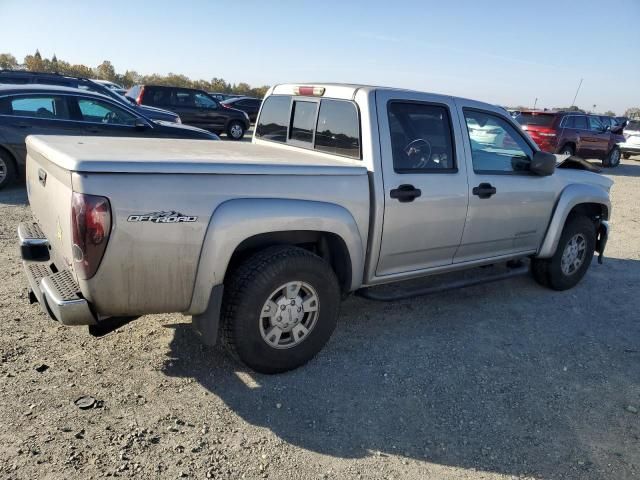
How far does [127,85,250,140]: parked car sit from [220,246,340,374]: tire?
45.0 ft

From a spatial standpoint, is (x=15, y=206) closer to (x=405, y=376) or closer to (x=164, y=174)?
(x=164, y=174)

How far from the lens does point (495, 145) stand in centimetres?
436

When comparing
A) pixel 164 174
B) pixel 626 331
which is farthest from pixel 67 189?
pixel 626 331

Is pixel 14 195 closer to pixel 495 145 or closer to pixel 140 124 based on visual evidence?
pixel 140 124

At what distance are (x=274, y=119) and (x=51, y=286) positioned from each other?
2534 mm

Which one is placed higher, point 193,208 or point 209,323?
point 193,208

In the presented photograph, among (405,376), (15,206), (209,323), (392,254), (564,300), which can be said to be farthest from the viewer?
(15,206)

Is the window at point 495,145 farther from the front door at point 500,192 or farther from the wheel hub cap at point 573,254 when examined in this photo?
the wheel hub cap at point 573,254

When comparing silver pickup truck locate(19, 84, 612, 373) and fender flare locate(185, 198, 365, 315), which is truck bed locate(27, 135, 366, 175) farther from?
fender flare locate(185, 198, 365, 315)

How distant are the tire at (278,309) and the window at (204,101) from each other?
564 inches

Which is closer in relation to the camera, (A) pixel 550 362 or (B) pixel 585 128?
(A) pixel 550 362

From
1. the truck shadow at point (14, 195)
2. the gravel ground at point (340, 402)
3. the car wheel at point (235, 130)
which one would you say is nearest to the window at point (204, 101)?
the car wheel at point (235, 130)

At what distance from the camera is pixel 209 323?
286 cm

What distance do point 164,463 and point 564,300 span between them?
164 inches
